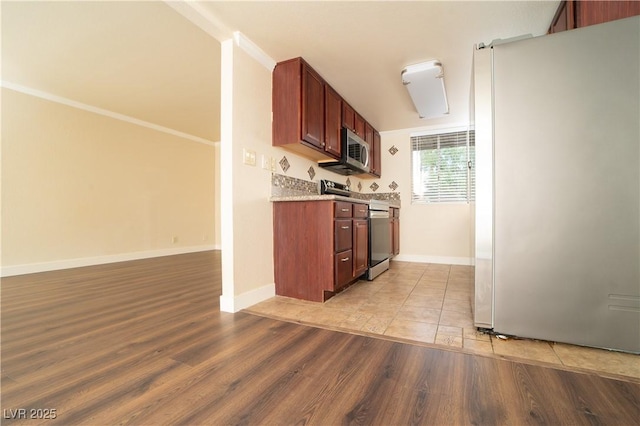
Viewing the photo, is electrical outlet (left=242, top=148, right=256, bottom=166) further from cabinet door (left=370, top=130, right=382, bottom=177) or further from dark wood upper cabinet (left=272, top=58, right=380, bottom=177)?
cabinet door (left=370, top=130, right=382, bottom=177)

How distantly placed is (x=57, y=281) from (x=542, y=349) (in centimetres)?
437

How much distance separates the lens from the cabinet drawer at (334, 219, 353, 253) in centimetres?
229

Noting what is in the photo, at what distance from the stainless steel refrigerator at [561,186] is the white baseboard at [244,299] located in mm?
1554

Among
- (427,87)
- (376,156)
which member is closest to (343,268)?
(427,87)

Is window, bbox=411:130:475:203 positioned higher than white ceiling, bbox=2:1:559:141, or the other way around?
white ceiling, bbox=2:1:559:141

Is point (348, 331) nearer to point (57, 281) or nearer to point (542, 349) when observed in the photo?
point (542, 349)

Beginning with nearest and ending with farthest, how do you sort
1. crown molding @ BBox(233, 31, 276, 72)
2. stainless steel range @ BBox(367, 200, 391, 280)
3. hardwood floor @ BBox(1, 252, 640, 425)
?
hardwood floor @ BBox(1, 252, 640, 425) → crown molding @ BBox(233, 31, 276, 72) → stainless steel range @ BBox(367, 200, 391, 280)

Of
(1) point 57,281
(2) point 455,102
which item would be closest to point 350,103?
(2) point 455,102

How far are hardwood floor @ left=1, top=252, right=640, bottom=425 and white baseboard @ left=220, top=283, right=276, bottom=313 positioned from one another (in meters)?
0.16

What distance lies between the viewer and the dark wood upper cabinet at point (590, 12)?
1.36 meters

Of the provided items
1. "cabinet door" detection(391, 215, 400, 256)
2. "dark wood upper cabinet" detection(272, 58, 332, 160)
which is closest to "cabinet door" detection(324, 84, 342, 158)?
"dark wood upper cabinet" detection(272, 58, 332, 160)

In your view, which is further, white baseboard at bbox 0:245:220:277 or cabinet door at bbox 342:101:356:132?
white baseboard at bbox 0:245:220:277

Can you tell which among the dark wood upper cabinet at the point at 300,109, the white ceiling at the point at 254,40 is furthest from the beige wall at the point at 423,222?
the dark wood upper cabinet at the point at 300,109

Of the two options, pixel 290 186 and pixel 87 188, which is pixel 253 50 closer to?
pixel 290 186
